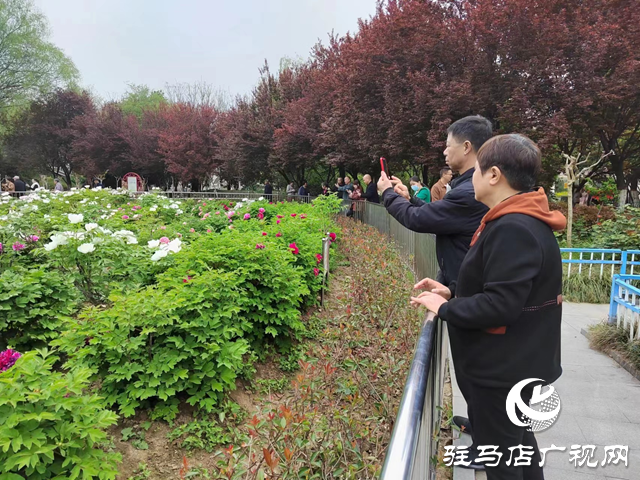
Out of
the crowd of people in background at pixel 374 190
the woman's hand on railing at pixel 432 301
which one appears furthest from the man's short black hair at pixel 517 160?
the crowd of people in background at pixel 374 190

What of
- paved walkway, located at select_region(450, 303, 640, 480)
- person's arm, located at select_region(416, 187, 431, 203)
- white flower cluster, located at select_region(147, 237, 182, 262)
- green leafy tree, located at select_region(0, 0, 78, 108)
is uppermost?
green leafy tree, located at select_region(0, 0, 78, 108)

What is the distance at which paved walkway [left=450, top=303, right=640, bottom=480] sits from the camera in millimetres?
2736

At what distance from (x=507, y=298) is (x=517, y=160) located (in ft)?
1.75

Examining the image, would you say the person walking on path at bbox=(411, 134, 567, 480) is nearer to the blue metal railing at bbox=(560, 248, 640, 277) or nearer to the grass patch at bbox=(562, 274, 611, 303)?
the blue metal railing at bbox=(560, 248, 640, 277)

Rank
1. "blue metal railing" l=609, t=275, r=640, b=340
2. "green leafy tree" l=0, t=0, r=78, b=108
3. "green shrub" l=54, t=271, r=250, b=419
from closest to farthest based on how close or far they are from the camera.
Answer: "green shrub" l=54, t=271, r=250, b=419 < "blue metal railing" l=609, t=275, r=640, b=340 < "green leafy tree" l=0, t=0, r=78, b=108

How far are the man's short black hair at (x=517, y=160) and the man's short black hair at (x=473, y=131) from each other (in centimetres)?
72

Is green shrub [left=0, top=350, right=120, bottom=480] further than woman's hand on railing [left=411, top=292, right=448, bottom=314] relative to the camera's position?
Yes

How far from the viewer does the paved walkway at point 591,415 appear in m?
2.74

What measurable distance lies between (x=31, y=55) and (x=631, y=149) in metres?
36.7

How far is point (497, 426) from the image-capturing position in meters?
1.72

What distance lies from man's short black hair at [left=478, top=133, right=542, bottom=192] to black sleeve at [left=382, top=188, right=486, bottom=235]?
23.7 inches

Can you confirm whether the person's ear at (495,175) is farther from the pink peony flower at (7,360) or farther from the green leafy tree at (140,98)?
the green leafy tree at (140,98)

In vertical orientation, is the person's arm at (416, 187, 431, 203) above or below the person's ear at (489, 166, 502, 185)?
below

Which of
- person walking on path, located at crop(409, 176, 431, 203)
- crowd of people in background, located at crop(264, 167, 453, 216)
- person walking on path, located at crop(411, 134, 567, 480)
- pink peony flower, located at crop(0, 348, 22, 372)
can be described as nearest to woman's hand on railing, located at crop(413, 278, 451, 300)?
person walking on path, located at crop(411, 134, 567, 480)
